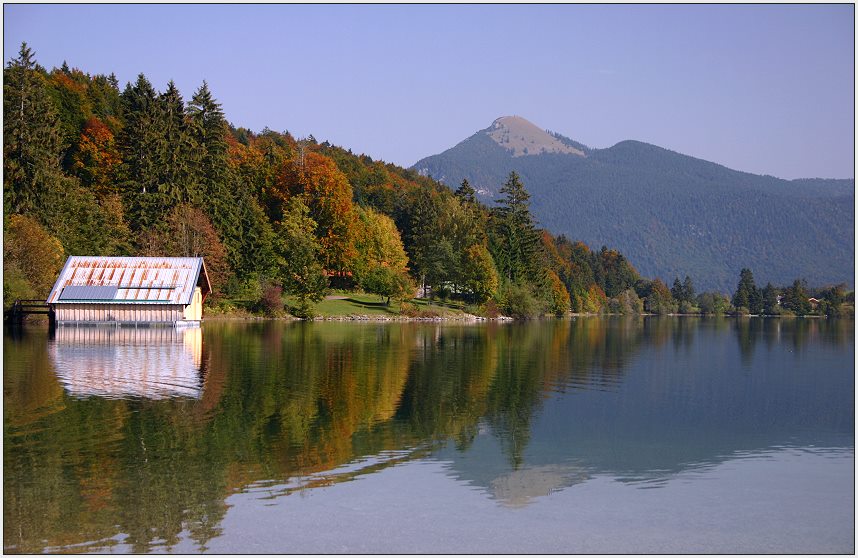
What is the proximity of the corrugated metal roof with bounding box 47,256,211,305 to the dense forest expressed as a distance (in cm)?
282

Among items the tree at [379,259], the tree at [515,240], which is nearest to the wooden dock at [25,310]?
the tree at [379,259]

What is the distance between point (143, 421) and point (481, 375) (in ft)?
48.7

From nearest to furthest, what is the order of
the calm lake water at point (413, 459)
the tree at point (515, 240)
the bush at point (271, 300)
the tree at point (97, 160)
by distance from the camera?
the calm lake water at point (413, 459) < the bush at point (271, 300) < the tree at point (97, 160) < the tree at point (515, 240)

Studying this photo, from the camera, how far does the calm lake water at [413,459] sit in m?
12.2

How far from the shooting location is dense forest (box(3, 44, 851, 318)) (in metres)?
63.8

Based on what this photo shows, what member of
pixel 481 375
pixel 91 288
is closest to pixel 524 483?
pixel 481 375

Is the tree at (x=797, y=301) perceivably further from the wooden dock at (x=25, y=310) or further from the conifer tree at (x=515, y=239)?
the wooden dock at (x=25, y=310)

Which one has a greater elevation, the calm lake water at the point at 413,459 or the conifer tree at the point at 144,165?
the conifer tree at the point at 144,165

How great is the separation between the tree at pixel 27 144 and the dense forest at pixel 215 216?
106 millimetres

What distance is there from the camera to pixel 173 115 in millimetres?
76688

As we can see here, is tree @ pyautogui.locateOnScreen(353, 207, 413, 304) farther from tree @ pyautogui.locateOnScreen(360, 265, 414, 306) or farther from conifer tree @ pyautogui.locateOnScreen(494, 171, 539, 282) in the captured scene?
conifer tree @ pyautogui.locateOnScreen(494, 171, 539, 282)

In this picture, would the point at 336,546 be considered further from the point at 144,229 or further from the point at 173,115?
the point at 173,115

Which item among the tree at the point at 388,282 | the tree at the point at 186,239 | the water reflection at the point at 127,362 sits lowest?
the water reflection at the point at 127,362

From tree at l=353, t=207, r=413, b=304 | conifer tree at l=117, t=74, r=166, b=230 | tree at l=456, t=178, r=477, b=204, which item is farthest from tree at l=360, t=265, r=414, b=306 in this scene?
tree at l=456, t=178, r=477, b=204
